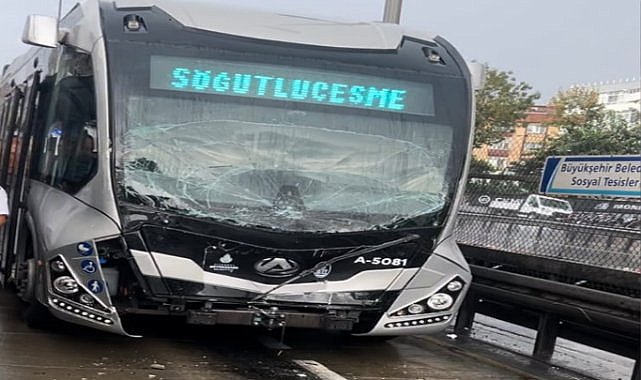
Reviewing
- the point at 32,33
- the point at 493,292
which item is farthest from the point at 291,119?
the point at 493,292

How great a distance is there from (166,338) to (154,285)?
70.6 inches

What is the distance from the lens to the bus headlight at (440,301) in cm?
688

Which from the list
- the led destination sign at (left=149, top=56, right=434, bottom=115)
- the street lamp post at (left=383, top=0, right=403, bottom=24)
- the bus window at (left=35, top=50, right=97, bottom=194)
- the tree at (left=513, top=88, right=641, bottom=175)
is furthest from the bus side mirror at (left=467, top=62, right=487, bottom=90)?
the street lamp post at (left=383, top=0, right=403, bottom=24)

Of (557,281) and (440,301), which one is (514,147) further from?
(440,301)

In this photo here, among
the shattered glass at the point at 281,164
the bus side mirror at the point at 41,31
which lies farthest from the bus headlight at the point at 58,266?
the bus side mirror at the point at 41,31

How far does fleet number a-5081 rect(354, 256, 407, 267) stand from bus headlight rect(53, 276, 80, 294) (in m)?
2.16

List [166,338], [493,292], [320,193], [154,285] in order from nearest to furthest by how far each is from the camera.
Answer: [154,285] → [320,193] → [166,338] → [493,292]

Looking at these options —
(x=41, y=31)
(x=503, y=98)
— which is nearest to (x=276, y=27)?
(x=41, y=31)

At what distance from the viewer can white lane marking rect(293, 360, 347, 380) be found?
658 centimetres

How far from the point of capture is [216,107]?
6473 mm

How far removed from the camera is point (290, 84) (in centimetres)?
668

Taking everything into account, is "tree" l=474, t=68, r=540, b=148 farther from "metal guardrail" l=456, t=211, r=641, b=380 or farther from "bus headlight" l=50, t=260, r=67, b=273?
"bus headlight" l=50, t=260, r=67, b=273

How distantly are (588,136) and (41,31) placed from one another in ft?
25.3

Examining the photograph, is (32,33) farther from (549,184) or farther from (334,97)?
(549,184)
